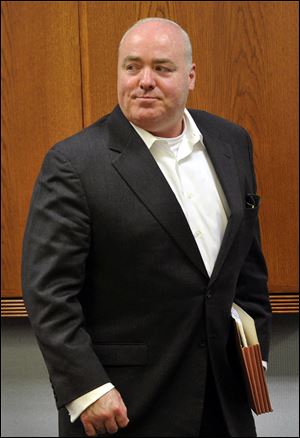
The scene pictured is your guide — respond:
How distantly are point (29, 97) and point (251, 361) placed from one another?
1243 millimetres

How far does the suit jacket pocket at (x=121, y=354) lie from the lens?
6.19 feet

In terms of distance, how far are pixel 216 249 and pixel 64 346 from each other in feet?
1.45

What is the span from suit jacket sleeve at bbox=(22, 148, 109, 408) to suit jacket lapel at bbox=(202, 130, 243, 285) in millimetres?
327

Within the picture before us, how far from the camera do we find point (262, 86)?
2.69 meters

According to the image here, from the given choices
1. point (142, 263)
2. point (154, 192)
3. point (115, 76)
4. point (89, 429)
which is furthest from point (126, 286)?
point (115, 76)

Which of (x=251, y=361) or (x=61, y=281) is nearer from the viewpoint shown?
(x=61, y=281)

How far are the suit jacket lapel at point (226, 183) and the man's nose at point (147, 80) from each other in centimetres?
24

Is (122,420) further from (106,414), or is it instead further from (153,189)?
(153,189)

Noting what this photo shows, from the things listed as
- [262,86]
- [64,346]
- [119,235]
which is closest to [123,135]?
[119,235]

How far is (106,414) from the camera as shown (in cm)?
176

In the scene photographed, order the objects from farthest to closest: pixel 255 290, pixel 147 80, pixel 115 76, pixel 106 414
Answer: pixel 115 76
pixel 255 290
pixel 147 80
pixel 106 414

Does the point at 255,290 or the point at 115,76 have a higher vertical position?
the point at 115,76

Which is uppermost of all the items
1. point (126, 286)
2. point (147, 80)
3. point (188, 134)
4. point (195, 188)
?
point (147, 80)

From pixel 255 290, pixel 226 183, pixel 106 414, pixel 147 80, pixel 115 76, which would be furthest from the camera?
pixel 115 76
